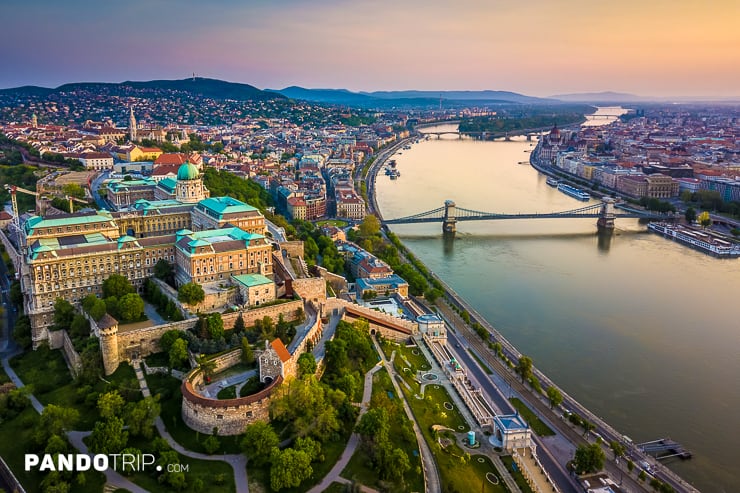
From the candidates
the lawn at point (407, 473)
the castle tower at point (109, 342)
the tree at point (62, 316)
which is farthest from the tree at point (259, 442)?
the tree at point (62, 316)

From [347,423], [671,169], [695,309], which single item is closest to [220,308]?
[347,423]

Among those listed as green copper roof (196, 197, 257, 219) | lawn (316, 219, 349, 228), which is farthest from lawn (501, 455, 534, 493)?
lawn (316, 219, 349, 228)

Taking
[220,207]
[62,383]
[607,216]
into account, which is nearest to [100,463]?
[62,383]

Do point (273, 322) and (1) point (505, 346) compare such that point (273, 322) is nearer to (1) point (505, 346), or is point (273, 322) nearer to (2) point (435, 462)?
(2) point (435, 462)

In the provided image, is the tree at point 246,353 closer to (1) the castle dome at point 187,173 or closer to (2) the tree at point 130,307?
(2) the tree at point 130,307

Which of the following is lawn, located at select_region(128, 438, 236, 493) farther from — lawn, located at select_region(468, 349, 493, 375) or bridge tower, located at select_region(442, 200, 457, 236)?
bridge tower, located at select_region(442, 200, 457, 236)

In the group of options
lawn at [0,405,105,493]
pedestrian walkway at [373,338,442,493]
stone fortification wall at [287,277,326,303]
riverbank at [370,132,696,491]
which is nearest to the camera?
lawn at [0,405,105,493]
